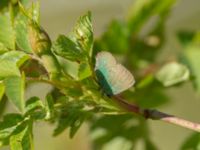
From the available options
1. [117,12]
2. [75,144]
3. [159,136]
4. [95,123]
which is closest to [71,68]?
[95,123]

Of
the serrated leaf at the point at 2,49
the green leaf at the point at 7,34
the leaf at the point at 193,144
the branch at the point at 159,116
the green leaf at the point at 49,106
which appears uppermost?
the green leaf at the point at 7,34

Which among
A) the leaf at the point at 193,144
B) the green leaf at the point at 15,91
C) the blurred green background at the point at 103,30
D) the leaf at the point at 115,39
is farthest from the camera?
the blurred green background at the point at 103,30

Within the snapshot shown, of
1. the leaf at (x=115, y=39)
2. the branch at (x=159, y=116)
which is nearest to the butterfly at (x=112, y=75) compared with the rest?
the branch at (x=159, y=116)

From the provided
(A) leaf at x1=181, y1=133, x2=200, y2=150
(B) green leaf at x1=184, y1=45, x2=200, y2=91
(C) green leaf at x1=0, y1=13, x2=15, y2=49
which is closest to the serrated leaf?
(C) green leaf at x1=0, y1=13, x2=15, y2=49

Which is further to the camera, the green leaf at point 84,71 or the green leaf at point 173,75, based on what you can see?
the green leaf at point 173,75

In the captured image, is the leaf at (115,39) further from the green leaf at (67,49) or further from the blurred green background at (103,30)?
the green leaf at (67,49)

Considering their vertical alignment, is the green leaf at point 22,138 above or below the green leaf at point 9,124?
below
